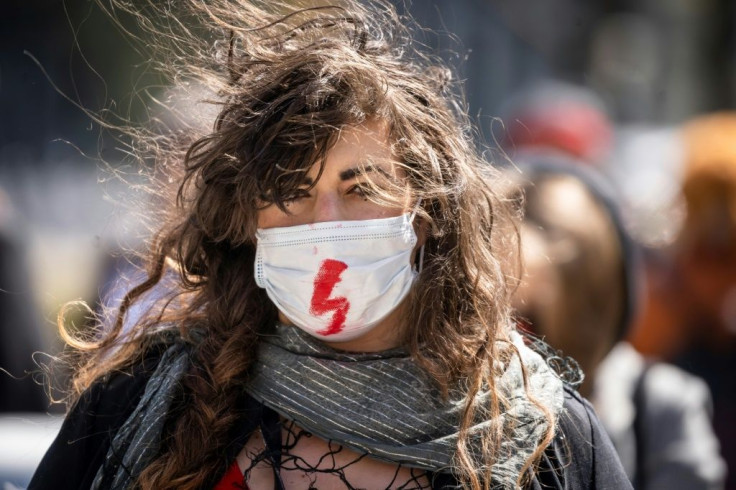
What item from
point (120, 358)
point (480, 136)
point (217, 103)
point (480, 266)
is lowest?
point (120, 358)

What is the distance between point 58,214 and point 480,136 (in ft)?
13.9

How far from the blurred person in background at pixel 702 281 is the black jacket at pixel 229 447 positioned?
5.43ft

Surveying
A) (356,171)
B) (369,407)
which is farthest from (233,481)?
(356,171)

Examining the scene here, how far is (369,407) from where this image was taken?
2.26 m

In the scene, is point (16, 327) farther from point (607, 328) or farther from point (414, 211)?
point (414, 211)

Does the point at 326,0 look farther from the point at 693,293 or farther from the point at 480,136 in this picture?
the point at 693,293

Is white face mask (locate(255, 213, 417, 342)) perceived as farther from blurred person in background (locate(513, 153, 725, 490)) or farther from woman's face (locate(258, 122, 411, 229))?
blurred person in background (locate(513, 153, 725, 490))

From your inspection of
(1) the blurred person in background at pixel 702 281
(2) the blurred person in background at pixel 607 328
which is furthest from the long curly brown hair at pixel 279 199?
(1) the blurred person in background at pixel 702 281

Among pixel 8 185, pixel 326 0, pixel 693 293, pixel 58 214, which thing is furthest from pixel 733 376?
pixel 8 185

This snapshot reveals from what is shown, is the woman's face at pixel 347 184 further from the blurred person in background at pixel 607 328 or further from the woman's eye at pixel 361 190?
the blurred person in background at pixel 607 328

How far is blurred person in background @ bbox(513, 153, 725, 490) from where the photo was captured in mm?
3105

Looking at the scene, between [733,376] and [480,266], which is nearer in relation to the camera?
[480,266]

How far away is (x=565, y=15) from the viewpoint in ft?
37.0

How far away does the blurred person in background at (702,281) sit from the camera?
3883 millimetres
